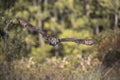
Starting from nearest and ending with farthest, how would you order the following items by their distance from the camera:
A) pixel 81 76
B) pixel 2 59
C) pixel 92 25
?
pixel 81 76 < pixel 2 59 < pixel 92 25

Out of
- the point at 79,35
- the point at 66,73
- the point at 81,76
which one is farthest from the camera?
the point at 79,35

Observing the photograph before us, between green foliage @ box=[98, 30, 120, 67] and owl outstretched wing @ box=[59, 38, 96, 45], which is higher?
owl outstretched wing @ box=[59, 38, 96, 45]

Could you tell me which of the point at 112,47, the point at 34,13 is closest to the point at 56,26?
the point at 34,13

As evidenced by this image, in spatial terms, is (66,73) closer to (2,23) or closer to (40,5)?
(2,23)

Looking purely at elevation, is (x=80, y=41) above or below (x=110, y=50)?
above

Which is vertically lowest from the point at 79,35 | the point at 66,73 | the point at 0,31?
the point at 79,35

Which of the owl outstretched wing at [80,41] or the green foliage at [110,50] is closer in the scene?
the owl outstretched wing at [80,41]

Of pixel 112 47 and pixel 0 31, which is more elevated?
pixel 0 31

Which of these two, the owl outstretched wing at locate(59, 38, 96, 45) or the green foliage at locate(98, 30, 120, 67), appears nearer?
the owl outstretched wing at locate(59, 38, 96, 45)

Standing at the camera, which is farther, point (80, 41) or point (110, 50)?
point (110, 50)

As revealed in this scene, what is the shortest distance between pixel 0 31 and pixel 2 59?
0.77 metres

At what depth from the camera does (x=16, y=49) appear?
7.92 meters

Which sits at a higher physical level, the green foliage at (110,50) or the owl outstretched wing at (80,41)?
the owl outstretched wing at (80,41)

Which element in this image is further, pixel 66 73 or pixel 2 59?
pixel 2 59
